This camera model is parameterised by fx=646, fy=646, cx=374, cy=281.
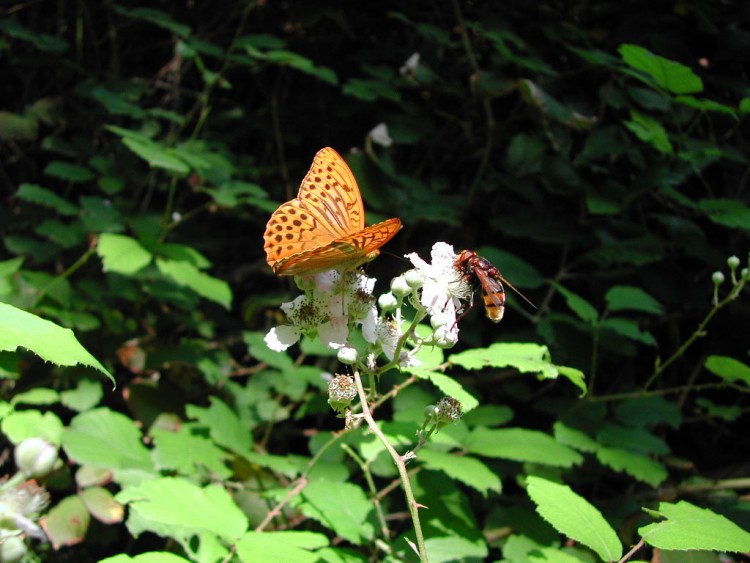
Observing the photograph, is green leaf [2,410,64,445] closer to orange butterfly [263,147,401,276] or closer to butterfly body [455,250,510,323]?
orange butterfly [263,147,401,276]

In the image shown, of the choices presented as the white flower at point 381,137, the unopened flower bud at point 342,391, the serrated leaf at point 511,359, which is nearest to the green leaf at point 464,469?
the serrated leaf at point 511,359

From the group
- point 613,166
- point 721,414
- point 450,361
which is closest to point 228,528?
point 450,361

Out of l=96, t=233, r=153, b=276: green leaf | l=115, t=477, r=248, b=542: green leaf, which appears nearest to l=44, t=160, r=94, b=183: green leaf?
l=96, t=233, r=153, b=276: green leaf

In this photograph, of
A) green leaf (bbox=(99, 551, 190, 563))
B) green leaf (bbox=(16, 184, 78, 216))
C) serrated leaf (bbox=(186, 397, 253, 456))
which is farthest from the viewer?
green leaf (bbox=(16, 184, 78, 216))

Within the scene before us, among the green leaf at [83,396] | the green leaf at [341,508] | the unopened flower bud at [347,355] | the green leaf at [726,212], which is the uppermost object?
the unopened flower bud at [347,355]

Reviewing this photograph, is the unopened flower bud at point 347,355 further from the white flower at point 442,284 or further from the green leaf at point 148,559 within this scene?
the green leaf at point 148,559

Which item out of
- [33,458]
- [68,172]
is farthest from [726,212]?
[68,172]
